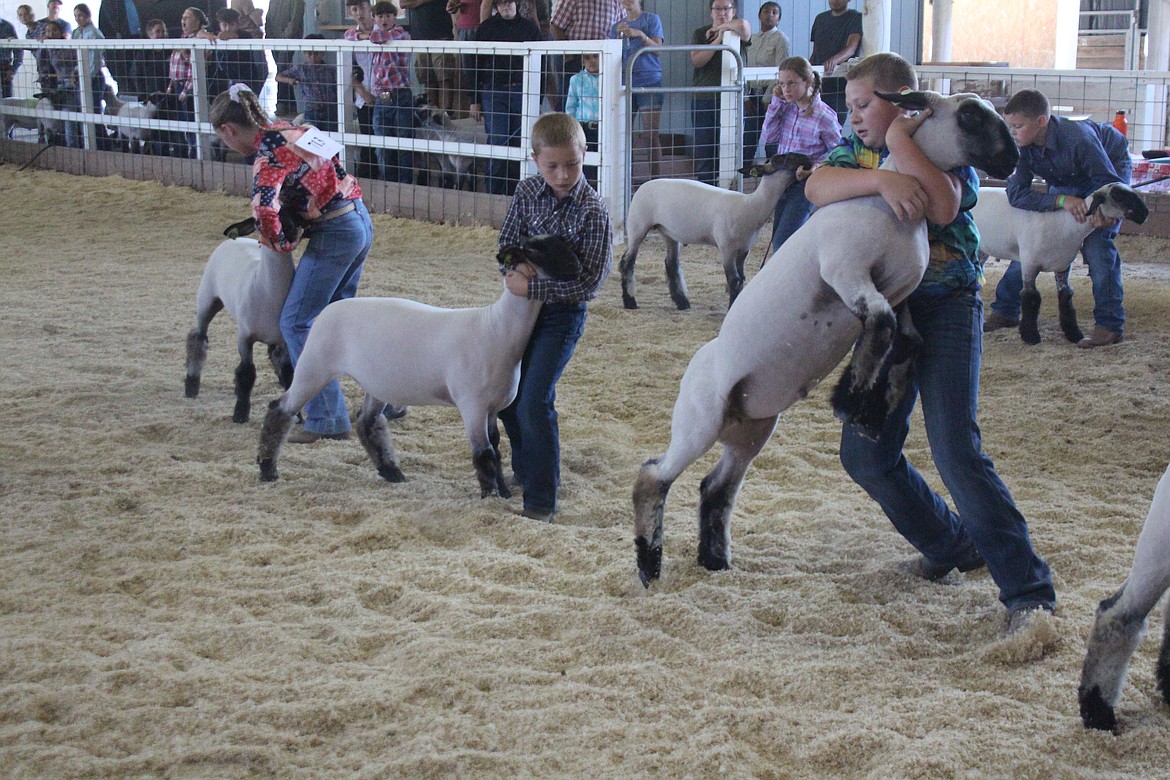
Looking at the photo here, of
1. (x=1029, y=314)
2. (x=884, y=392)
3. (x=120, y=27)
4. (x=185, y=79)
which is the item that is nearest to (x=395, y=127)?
(x=185, y=79)

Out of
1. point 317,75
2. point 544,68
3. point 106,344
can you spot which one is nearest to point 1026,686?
point 106,344

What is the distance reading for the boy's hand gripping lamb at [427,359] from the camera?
4598 millimetres

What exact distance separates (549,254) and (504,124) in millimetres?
7750

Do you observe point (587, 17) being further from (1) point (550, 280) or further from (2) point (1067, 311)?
(1) point (550, 280)

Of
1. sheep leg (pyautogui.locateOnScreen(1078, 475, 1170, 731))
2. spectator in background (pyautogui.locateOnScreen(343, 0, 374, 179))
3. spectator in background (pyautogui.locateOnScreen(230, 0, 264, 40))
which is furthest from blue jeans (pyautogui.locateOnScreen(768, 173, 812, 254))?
spectator in background (pyautogui.locateOnScreen(230, 0, 264, 40))

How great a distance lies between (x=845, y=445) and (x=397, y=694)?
1669 millimetres

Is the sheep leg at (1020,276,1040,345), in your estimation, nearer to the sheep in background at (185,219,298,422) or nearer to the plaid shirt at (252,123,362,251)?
the plaid shirt at (252,123,362,251)

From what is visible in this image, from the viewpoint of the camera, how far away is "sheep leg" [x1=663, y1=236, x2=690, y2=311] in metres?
8.88

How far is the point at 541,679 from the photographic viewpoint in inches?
132

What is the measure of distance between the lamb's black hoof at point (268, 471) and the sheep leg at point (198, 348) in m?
1.51

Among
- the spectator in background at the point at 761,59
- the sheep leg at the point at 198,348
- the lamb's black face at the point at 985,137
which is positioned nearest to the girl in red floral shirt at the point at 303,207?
the sheep leg at the point at 198,348

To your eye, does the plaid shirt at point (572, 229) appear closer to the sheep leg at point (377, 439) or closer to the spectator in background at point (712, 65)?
the sheep leg at point (377, 439)

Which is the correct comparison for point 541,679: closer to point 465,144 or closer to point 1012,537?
point 1012,537

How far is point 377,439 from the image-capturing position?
17.2ft
